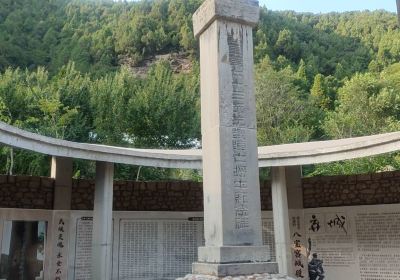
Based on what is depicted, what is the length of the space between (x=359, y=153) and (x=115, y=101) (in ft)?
38.1

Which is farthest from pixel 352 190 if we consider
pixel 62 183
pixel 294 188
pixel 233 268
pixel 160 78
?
pixel 160 78

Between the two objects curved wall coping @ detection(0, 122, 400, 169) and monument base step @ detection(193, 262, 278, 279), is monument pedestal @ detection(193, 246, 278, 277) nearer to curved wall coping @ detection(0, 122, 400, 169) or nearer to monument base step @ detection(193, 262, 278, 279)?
monument base step @ detection(193, 262, 278, 279)

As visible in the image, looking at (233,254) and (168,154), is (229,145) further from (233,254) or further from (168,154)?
(168,154)

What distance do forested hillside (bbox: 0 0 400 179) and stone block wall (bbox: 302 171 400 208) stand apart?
7.97 metres

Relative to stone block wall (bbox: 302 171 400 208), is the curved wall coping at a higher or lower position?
higher

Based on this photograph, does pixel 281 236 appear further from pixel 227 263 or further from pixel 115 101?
pixel 115 101

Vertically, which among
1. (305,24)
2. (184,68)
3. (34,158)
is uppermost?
(305,24)

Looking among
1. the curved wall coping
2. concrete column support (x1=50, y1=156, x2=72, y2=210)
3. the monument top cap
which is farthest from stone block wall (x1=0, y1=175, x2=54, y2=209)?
the monument top cap

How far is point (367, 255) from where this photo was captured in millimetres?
8844

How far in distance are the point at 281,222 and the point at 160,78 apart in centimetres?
1179

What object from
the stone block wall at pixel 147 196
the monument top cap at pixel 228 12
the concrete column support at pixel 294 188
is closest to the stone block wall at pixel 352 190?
the concrete column support at pixel 294 188

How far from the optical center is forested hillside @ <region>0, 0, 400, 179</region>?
16.6 m

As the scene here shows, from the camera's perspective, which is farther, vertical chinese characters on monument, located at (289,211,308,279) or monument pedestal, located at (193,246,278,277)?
vertical chinese characters on monument, located at (289,211,308,279)

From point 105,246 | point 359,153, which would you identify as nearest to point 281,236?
point 359,153
